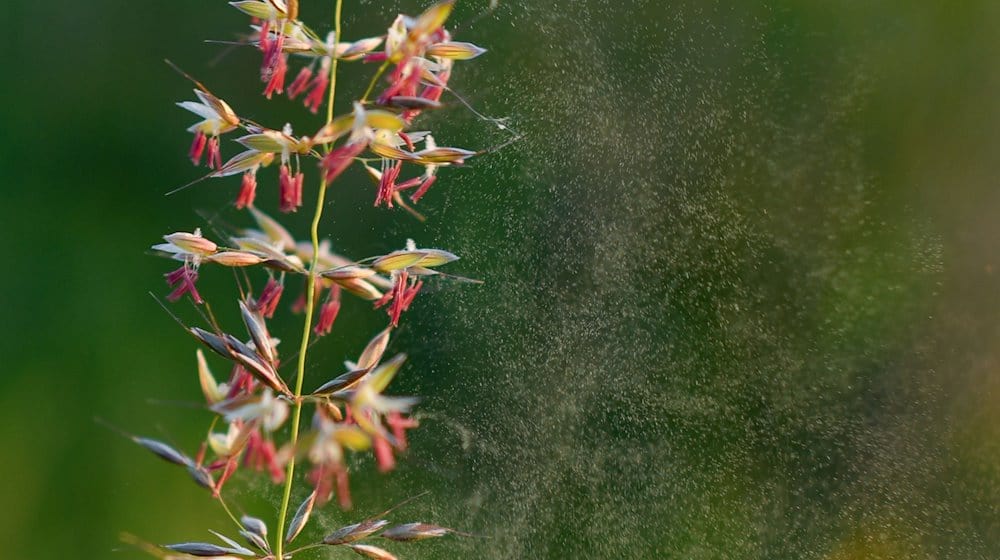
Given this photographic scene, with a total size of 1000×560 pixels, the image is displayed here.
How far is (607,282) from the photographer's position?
2727 mm

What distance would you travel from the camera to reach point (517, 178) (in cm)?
276

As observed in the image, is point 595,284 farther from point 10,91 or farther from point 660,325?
point 10,91

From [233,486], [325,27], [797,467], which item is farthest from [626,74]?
[233,486]

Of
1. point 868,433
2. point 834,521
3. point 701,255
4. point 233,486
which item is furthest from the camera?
point 701,255

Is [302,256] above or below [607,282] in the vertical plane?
above

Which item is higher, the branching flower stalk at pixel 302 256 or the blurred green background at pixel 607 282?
the branching flower stalk at pixel 302 256

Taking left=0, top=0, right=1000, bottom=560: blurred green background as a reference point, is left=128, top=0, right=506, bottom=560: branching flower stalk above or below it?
above

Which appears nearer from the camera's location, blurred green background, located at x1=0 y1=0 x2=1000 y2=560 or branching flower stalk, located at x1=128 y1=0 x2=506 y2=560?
branching flower stalk, located at x1=128 y1=0 x2=506 y2=560

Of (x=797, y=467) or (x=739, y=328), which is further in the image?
(x=739, y=328)

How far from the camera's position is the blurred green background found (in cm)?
233

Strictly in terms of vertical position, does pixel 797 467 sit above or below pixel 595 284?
below

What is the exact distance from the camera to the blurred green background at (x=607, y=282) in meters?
2.33

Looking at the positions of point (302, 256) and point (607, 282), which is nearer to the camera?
point (302, 256)

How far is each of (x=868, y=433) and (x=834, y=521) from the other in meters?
0.30
